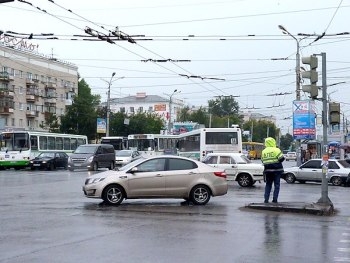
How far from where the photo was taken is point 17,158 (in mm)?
43188

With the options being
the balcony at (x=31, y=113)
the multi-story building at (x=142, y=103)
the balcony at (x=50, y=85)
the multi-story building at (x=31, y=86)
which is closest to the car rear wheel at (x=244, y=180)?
the multi-story building at (x=31, y=86)

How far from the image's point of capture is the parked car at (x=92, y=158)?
126 ft

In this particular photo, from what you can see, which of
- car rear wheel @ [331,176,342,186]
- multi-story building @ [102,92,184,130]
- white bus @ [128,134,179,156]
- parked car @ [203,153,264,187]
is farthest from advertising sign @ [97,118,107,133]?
multi-story building @ [102,92,184,130]

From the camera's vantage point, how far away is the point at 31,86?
9175 cm

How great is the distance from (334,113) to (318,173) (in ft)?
44.7

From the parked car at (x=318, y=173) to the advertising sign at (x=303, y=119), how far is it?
28.4 feet

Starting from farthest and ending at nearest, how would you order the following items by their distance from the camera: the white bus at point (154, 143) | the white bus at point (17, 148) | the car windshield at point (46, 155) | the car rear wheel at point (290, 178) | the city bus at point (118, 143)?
the city bus at point (118, 143)
the white bus at point (154, 143)
the white bus at point (17, 148)
the car windshield at point (46, 155)
the car rear wheel at point (290, 178)

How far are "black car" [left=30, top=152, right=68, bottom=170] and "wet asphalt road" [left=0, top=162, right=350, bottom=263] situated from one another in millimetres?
25023

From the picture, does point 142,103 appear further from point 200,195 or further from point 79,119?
point 200,195

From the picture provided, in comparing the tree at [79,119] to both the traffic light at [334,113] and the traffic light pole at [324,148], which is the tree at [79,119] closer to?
the traffic light pole at [324,148]

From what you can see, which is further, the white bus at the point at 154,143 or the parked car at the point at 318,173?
the white bus at the point at 154,143

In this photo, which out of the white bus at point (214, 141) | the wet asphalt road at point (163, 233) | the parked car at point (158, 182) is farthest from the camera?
the white bus at point (214, 141)

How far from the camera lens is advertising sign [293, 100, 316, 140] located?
3831cm

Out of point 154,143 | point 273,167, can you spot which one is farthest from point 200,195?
point 154,143
